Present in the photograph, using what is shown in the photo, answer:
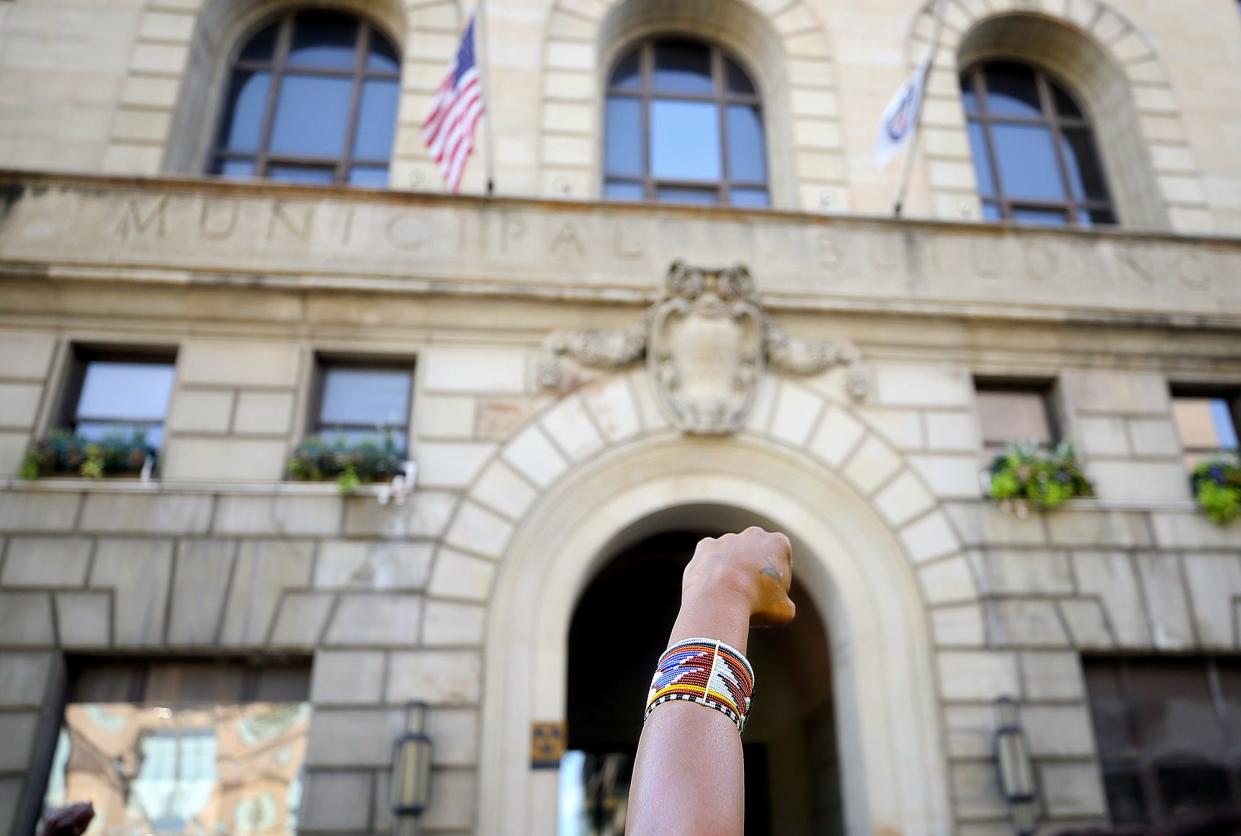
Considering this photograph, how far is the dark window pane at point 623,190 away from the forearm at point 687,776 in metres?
12.8

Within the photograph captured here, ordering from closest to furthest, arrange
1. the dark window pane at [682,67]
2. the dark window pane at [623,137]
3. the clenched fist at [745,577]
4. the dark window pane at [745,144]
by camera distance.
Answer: the clenched fist at [745,577]
the dark window pane at [623,137]
the dark window pane at [745,144]
the dark window pane at [682,67]

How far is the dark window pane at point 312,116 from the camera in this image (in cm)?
1402

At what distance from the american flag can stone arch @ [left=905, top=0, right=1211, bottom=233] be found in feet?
22.8

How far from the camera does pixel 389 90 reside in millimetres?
14523

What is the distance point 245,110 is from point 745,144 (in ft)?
26.1

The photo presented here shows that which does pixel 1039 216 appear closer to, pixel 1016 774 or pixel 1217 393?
pixel 1217 393

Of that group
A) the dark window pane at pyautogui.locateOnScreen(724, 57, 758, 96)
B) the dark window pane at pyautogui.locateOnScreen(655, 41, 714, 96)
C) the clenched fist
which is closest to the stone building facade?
the dark window pane at pyautogui.locateOnScreen(724, 57, 758, 96)

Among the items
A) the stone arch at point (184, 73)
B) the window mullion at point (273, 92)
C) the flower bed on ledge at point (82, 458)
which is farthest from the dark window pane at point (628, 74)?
the flower bed on ledge at point (82, 458)

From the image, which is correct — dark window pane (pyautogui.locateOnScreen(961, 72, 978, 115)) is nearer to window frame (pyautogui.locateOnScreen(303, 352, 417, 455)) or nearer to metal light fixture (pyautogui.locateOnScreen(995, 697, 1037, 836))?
metal light fixture (pyautogui.locateOnScreen(995, 697, 1037, 836))

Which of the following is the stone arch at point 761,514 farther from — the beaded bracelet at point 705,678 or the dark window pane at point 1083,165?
the beaded bracelet at point 705,678

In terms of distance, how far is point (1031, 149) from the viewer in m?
15.3

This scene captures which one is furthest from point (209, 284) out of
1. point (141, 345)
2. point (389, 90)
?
point (389, 90)

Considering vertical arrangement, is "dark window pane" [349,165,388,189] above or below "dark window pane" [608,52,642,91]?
below

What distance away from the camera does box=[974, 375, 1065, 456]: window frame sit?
12125 millimetres
